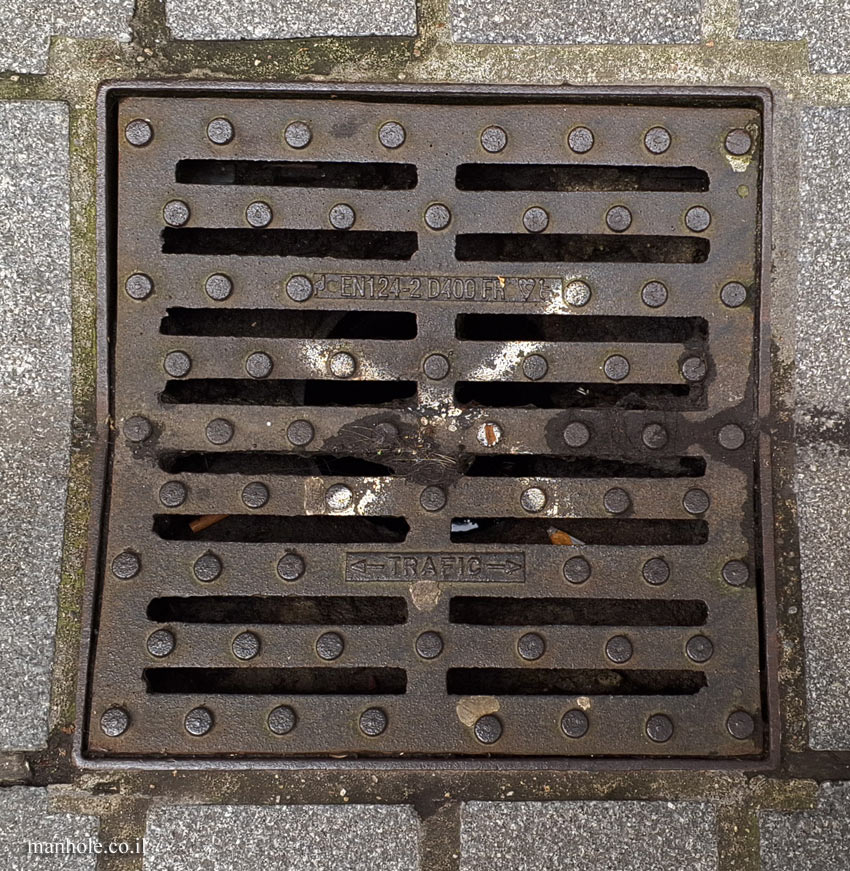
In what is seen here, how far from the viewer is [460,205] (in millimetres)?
1457

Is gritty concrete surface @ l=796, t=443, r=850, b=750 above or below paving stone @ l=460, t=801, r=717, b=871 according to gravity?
above

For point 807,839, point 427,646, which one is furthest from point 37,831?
point 807,839

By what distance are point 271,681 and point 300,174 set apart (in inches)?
42.4

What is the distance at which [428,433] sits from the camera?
4.81 feet

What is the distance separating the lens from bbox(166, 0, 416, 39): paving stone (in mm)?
1473

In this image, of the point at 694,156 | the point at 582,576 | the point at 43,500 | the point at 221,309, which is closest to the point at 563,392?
the point at 582,576

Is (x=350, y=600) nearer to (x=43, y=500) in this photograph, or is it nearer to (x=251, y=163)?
(x=43, y=500)

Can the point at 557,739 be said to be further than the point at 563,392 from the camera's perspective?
No

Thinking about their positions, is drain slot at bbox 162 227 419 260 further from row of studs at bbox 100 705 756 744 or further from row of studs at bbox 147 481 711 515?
row of studs at bbox 100 705 756 744

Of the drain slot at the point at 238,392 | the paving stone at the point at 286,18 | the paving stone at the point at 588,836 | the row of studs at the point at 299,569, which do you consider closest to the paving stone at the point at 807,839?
the paving stone at the point at 588,836

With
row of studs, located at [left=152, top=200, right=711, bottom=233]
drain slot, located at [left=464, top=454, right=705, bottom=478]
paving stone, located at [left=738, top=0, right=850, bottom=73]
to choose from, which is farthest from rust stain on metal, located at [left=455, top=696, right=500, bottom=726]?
paving stone, located at [left=738, top=0, right=850, bottom=73]

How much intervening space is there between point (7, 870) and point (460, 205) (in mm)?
1630

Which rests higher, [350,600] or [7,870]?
[350,600]

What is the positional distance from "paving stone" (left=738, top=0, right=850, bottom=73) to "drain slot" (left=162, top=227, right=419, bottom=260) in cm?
83
